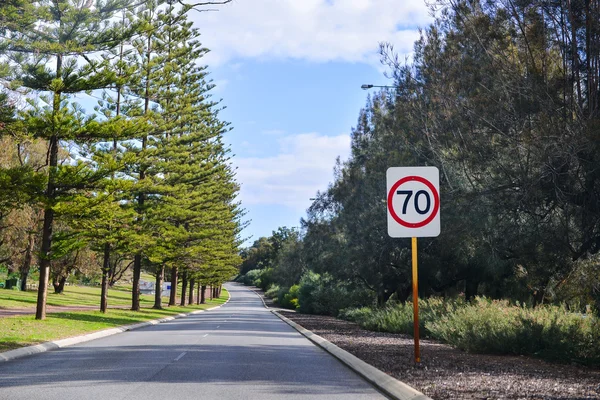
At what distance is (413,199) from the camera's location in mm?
11336

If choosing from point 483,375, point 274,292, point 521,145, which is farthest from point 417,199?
point 274,292

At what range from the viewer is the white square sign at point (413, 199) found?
11227 mm

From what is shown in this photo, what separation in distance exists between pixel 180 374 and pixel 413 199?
4856mm

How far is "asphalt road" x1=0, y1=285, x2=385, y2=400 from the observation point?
30.1ft

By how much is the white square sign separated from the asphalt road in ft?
8.89

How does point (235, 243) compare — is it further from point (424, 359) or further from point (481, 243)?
point (424, 359)

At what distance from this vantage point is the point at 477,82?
15195mm

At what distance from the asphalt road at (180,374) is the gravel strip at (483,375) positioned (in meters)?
0.84

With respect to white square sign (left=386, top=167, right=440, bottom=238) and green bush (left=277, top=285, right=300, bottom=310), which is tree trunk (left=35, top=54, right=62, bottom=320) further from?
green bush (left=277, top=285, right=300, bottom=310)

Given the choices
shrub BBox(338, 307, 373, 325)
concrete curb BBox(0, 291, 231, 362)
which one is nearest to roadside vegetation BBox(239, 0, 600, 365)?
concrete curb BBox(0, 291, 231, 362)

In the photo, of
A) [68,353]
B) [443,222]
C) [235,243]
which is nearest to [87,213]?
[68,353]

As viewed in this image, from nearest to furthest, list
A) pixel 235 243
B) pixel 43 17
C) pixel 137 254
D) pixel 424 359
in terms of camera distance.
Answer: pixel 424 359
pixel 43 17
pixel 137 254
pixel 235 243

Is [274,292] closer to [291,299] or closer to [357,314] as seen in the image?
[291,299]

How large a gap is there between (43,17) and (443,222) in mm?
14500
